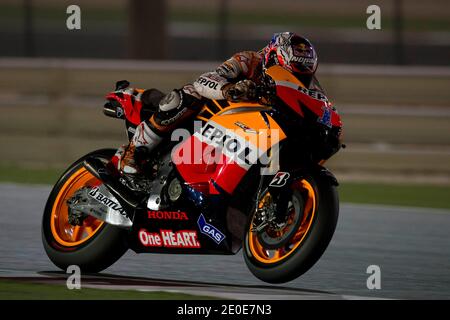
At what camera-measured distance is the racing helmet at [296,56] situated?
297 inches

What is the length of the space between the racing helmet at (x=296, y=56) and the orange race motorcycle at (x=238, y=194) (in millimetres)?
63

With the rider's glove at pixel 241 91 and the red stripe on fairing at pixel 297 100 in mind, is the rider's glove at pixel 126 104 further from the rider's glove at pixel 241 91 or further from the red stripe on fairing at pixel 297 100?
the red stripe on fairing at pixel 297 100

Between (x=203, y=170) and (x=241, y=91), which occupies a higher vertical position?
(x=241, y=91)

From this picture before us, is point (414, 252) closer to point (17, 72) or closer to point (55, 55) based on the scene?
point (17, 72)

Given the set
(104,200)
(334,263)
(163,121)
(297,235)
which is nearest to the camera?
(297,235)

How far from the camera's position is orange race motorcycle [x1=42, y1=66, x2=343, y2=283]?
7332 millimetres

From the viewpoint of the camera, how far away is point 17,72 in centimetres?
1484

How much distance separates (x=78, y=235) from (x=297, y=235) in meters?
1.74

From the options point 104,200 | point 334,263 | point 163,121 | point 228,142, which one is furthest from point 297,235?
point 334,263

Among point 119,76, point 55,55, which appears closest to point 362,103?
point 119,76

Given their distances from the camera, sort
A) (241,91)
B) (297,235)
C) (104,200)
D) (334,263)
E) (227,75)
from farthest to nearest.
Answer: (334,263), (104,200), (227,75), (241,91), (297,235)

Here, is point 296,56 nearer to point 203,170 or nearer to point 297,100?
point 297,100

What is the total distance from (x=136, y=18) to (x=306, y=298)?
10331mm

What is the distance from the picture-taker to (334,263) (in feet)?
29.3
